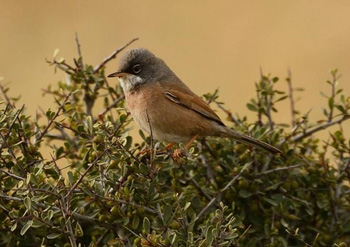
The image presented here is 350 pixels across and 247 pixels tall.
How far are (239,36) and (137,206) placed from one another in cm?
751

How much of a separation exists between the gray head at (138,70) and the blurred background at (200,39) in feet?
13.5

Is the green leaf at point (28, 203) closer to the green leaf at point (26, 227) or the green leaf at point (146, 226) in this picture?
the green leaf at point (26, 227)

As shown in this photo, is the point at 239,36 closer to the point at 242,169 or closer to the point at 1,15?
the point at 1,15

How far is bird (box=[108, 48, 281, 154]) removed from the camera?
474 cm

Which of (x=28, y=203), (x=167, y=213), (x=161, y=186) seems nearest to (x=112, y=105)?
(x=161, y=186)

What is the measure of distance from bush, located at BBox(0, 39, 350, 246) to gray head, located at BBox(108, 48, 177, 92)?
9.4 inches

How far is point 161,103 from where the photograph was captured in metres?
4.88

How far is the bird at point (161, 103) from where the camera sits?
4.74 m

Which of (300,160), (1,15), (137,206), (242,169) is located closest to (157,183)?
(137,206)

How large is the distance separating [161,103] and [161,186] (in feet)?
3.56

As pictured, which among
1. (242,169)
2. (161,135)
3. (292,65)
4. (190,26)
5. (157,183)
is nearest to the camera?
(157,183)

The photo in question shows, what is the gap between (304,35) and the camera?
1097 cm

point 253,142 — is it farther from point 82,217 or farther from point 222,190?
point 82,217

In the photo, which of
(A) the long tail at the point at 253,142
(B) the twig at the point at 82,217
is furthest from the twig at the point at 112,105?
(B) the twig at the point at 82,217
